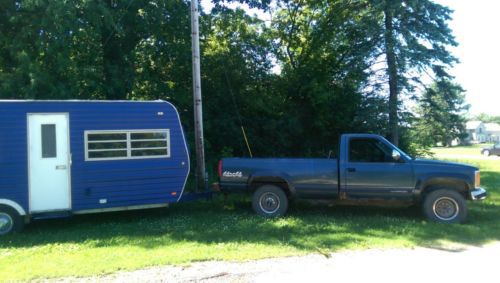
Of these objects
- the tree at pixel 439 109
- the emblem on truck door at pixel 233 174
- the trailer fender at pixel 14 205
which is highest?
the tree at pixel 439 109

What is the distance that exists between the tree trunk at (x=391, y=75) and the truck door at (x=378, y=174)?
8.26 meters

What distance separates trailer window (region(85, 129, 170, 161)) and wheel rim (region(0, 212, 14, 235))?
1.89m

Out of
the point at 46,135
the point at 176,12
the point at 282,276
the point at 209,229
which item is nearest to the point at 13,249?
the point at 46,135

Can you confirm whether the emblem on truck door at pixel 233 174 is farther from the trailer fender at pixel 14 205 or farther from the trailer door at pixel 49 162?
the trailer fender at pixel 14 205

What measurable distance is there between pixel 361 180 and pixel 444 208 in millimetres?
1854

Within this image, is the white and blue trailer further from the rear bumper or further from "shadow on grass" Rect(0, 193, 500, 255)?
the rear bumper

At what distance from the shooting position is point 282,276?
6.49 meters

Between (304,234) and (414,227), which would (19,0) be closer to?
(304,234)

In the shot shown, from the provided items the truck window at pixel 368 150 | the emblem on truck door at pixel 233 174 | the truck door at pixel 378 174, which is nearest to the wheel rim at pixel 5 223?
the emblem on truck door at pixel 233 174

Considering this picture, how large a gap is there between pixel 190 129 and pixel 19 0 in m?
7.14

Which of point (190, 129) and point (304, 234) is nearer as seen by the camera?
point (304, 234)

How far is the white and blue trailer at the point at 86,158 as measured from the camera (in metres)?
9.31

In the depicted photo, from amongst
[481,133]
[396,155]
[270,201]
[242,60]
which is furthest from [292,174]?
[481,133]

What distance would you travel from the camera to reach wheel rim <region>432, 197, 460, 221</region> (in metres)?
10.0
